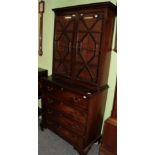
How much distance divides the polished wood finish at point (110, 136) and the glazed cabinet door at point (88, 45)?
1.72 ft

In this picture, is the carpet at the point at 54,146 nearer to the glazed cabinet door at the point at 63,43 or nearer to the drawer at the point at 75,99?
the drawer at the point at 75,99

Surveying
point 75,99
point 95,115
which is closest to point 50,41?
point 75,99

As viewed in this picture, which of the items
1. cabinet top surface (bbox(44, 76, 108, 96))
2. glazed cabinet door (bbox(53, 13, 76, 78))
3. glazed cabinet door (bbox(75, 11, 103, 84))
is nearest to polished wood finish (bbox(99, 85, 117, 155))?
cabinet top surface (bbox(44, 76, 108, 96))

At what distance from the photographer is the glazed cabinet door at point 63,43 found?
2.18m

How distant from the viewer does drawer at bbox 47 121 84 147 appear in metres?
2.17

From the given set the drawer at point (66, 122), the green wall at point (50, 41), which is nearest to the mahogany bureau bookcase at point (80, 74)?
the drawer at point (66, 122)

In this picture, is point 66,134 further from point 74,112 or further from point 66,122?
point 74,112

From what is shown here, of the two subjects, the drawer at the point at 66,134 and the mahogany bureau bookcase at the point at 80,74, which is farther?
the drawer at the point at 66,134

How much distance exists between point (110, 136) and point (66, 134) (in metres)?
0.69
